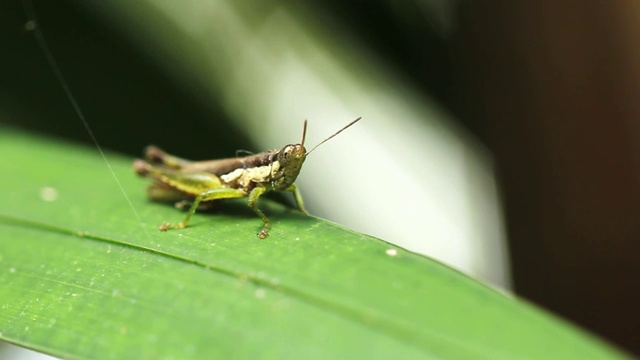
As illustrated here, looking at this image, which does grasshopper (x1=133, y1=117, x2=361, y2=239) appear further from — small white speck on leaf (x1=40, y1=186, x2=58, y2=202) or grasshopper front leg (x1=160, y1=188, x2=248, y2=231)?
small white speck on leaf (x1=40, y1=186, x2=58, y2=202)

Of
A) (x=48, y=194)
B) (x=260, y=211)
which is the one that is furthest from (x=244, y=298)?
(x=48, y=194)

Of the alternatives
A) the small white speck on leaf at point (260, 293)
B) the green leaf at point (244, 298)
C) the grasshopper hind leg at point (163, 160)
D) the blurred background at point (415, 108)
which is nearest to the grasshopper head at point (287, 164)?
the green leaf at point (244, 298)

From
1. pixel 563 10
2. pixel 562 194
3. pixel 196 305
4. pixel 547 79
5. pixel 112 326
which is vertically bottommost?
pixel 112 326

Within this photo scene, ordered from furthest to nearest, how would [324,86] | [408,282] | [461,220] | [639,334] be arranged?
[324,86]
[461,220]
[639,334]
[408,282]

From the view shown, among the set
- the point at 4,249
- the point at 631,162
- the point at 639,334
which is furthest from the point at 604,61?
the point at 4,249

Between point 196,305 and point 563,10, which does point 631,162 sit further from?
point 196,305

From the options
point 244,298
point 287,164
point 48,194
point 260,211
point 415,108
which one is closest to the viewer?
point 244,298

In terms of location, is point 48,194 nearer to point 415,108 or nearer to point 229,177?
point 229,177

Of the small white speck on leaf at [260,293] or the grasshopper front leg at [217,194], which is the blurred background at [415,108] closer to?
the grasshopper front leg at [217,194]
